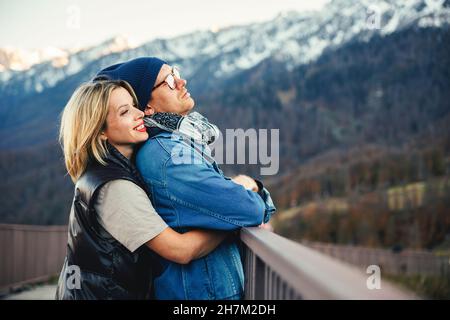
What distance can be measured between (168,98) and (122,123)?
1.30 feet

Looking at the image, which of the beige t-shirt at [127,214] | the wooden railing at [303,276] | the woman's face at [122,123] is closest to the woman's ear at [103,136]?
the woman's face at [122,123]

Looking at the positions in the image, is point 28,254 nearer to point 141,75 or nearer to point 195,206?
point 141,75

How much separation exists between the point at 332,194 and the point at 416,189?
1666 centimetres

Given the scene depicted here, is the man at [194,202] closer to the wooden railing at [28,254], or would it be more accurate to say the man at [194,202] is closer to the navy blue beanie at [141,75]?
the navy blue beanie at [141,75]

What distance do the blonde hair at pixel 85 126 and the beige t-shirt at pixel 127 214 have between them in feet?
0.61

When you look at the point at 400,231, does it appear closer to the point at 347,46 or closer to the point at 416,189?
the point at 416,189

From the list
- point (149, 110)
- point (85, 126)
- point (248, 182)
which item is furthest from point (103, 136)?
point (248, 182)

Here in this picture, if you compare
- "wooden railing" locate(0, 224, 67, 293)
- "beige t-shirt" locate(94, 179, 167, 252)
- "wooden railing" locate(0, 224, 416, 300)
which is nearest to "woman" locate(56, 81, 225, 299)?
"beige t-shirt" locate(94, 179, 167, 252)

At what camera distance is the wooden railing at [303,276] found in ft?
3.42

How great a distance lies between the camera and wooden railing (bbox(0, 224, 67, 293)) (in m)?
8.20

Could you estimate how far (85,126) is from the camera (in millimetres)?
2252

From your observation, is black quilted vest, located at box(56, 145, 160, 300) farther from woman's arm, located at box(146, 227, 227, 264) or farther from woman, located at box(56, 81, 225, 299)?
woman's arm, located at box(146, 227, 227, 264)

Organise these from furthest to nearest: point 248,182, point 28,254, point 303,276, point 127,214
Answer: point 28,254 < point 248,182 < point 127,214 < point 303,276
